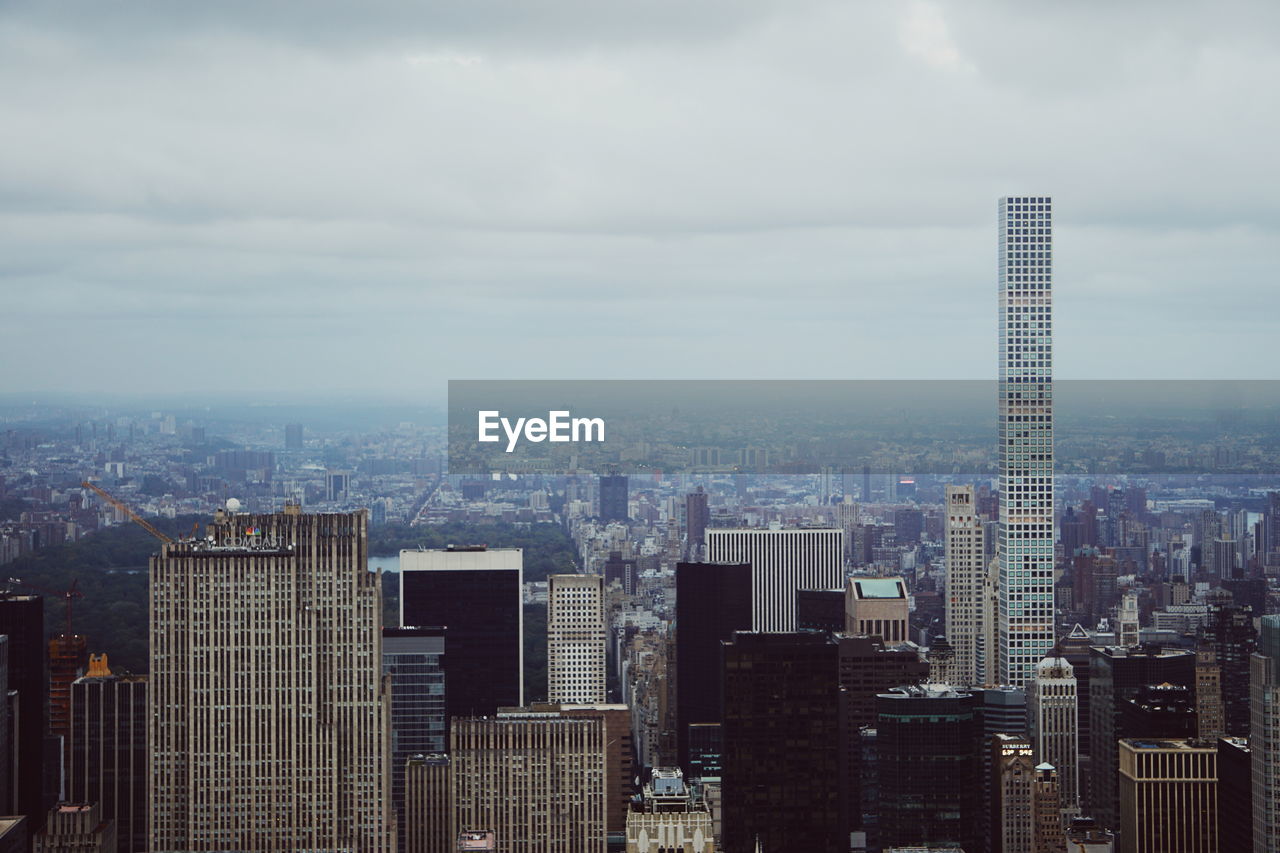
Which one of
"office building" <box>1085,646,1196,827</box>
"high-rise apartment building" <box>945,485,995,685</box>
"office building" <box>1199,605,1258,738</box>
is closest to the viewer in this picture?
"office building" <box>1199,605,1258,738</box>

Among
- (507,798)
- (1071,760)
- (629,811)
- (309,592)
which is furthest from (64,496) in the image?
(1071,760)

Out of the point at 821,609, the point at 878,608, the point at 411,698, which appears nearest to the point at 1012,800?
the point at 878,608

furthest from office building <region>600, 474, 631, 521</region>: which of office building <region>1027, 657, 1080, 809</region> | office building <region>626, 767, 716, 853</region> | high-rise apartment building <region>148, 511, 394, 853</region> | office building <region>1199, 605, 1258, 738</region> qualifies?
office building <region>1199, 605, 1258, 738</region>

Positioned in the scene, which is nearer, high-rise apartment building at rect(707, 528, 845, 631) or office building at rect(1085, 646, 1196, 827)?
office building at rect(1085, 646, 1196, 827)

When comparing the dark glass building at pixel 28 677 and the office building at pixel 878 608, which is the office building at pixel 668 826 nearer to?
the dark glass building at pixel 28 677

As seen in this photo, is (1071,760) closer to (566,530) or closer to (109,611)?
(566,530)

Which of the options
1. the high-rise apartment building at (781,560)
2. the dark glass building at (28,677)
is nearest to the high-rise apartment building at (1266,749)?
the high-rise apartment building at (781,560)

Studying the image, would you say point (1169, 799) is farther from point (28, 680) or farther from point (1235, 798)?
point (28, 680)

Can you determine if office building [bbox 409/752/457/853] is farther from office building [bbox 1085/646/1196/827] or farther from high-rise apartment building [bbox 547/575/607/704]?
office building [bbox 1085/646/1196/827]
